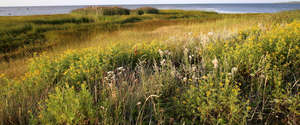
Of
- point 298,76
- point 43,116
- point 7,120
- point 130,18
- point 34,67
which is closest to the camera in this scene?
point 43,116

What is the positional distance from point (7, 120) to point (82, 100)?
127cm

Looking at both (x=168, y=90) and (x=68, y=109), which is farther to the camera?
(x=168, y=90)

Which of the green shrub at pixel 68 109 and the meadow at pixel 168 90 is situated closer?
the green shrub at pixel 68 109

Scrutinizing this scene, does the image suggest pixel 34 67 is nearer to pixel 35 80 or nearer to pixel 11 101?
pixel 35 80

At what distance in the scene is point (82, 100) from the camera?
226 cm

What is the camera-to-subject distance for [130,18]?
22.4 meters

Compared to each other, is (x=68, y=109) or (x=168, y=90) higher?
(x=68, y=109)

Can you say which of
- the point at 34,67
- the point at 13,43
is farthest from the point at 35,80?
the point at 13,43

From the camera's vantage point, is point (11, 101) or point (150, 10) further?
point (150, 10)

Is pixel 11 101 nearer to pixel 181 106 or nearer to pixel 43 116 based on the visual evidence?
pixel 43 116

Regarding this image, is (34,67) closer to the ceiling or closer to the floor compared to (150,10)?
closer to the floor

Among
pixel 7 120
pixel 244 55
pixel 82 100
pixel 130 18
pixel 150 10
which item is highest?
pixel 150 10

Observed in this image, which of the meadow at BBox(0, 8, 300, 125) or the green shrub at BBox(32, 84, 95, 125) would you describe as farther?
the meadow at BBox(0, 8, 300, 125)

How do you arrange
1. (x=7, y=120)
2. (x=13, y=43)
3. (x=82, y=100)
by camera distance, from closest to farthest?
(x=82, y=100) → (x=7, y=120) → (x=13, y=43)
